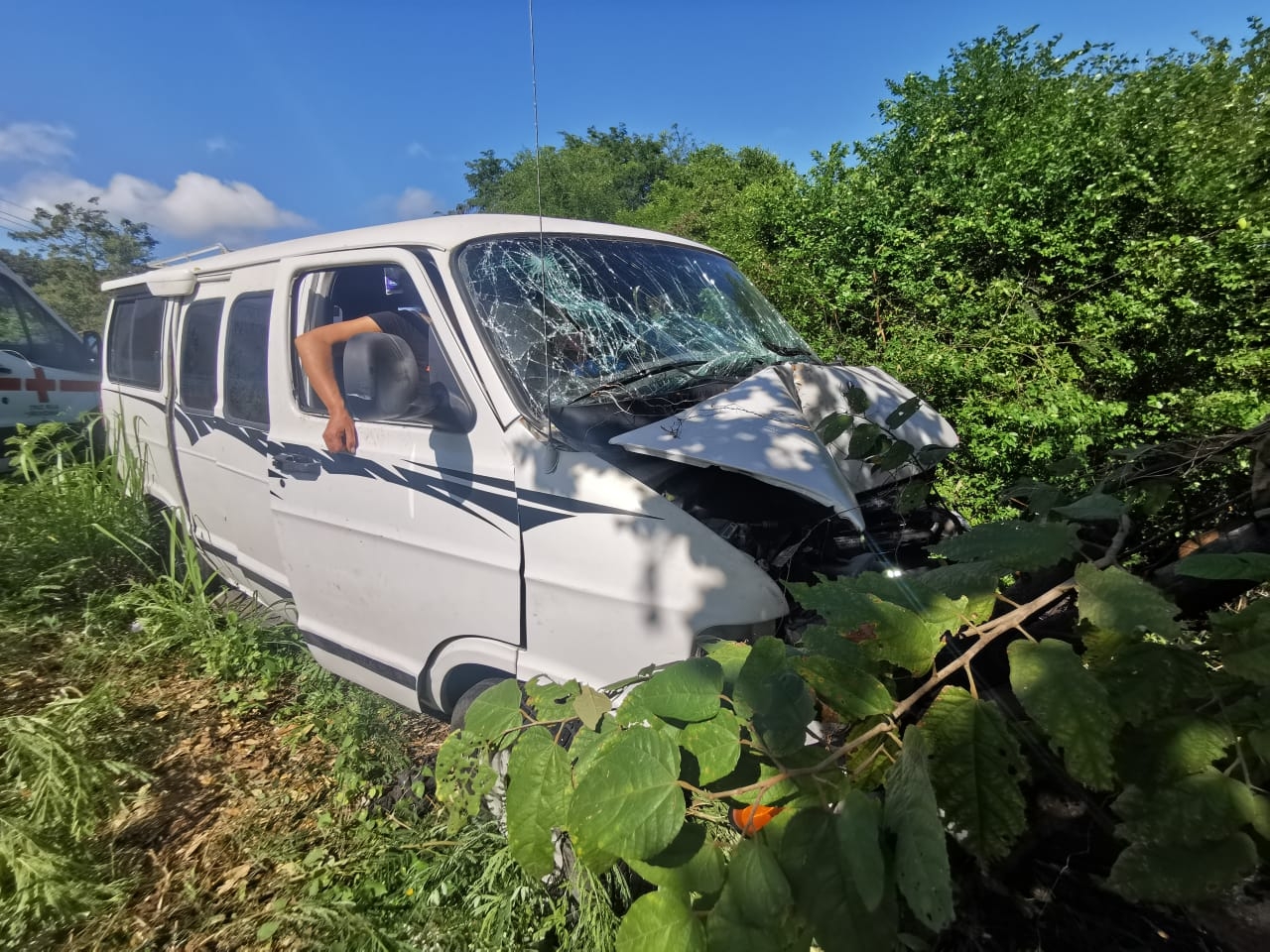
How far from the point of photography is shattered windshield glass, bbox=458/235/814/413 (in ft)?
7.69

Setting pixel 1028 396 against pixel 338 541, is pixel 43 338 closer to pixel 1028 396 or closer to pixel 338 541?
pixel 338 541

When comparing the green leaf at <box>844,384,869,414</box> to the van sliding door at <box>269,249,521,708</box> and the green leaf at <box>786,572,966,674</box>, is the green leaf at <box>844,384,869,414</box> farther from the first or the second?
the van sliding door at <box>269,249,521,708</box>

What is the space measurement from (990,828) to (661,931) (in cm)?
42

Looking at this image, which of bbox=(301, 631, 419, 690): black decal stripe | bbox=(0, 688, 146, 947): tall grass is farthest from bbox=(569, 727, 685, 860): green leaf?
bbox=(0, 688, 146, 947): tall grass

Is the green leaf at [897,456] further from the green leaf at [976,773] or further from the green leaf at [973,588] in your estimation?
the green leaf at [976,773]

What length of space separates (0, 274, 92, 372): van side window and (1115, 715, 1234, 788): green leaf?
816 centimetres

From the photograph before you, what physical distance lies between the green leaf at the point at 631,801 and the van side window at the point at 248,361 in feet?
9.82

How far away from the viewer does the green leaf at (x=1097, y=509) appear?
36.9 inches

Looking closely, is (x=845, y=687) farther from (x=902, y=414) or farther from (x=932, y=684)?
(x=902, y=414)

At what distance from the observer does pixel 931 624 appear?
0.85 metres

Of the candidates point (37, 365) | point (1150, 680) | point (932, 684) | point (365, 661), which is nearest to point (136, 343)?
point (37, 365)

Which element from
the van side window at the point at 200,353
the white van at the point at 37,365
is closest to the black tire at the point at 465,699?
the van side window at the point at 200,353

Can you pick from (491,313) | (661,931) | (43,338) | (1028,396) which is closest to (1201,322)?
(1028,396)

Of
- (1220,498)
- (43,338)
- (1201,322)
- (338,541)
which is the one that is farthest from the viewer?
(43,338)
